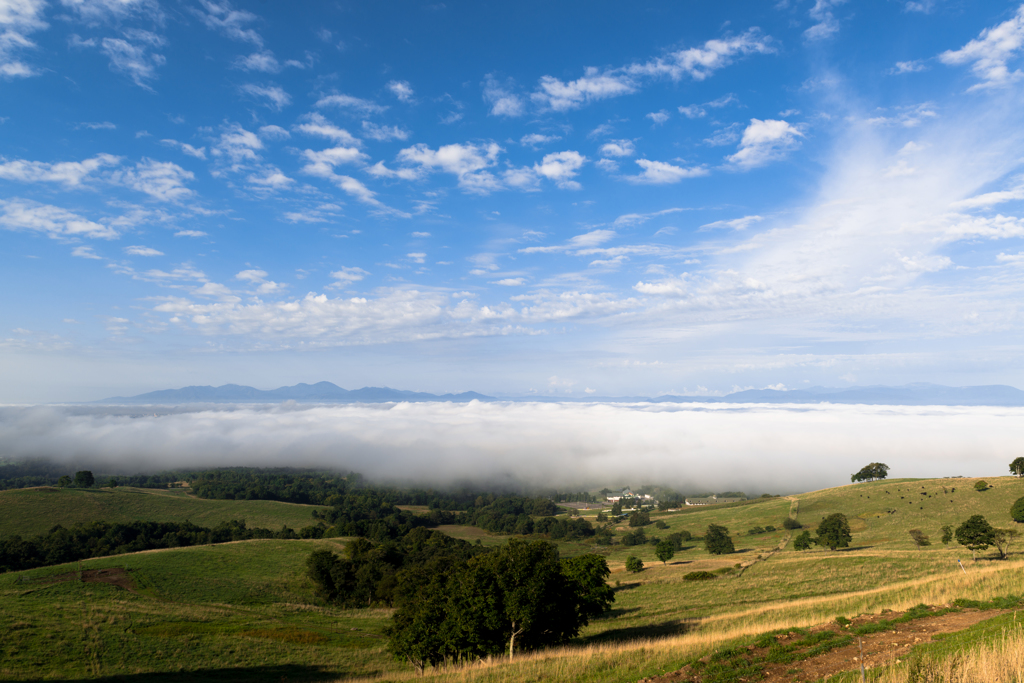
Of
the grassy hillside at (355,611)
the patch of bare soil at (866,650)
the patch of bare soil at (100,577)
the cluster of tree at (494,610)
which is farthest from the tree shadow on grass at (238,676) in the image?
the patch of bare soil at (100,577)

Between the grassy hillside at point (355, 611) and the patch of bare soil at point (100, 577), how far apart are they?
3.24 ft

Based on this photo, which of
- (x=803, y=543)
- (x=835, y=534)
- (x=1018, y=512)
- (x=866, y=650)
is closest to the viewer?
(x=866, y=650)

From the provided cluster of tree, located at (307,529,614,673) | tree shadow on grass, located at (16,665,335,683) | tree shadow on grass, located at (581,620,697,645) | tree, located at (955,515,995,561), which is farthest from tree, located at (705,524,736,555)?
tree shadow on grass, located at (16,665,335,683)

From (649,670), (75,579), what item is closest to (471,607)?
(649,670)

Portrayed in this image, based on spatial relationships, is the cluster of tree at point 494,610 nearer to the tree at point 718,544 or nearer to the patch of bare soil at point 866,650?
the patch of bare soil at point 866,650

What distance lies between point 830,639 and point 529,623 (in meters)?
15.8

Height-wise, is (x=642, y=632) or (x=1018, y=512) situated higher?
(x=642, y=632)

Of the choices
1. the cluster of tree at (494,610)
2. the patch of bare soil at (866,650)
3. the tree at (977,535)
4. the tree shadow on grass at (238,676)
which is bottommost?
the tree shadow on grass at (238,676)

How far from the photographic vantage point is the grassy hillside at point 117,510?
4564 inches

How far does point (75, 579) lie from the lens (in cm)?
6569

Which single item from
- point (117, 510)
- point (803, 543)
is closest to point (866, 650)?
point (803, 543)

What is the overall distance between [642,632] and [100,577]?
3025 inches

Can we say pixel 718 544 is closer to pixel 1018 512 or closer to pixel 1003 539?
pixel 1018 512

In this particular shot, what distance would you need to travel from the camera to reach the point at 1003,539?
52312 millimetres
